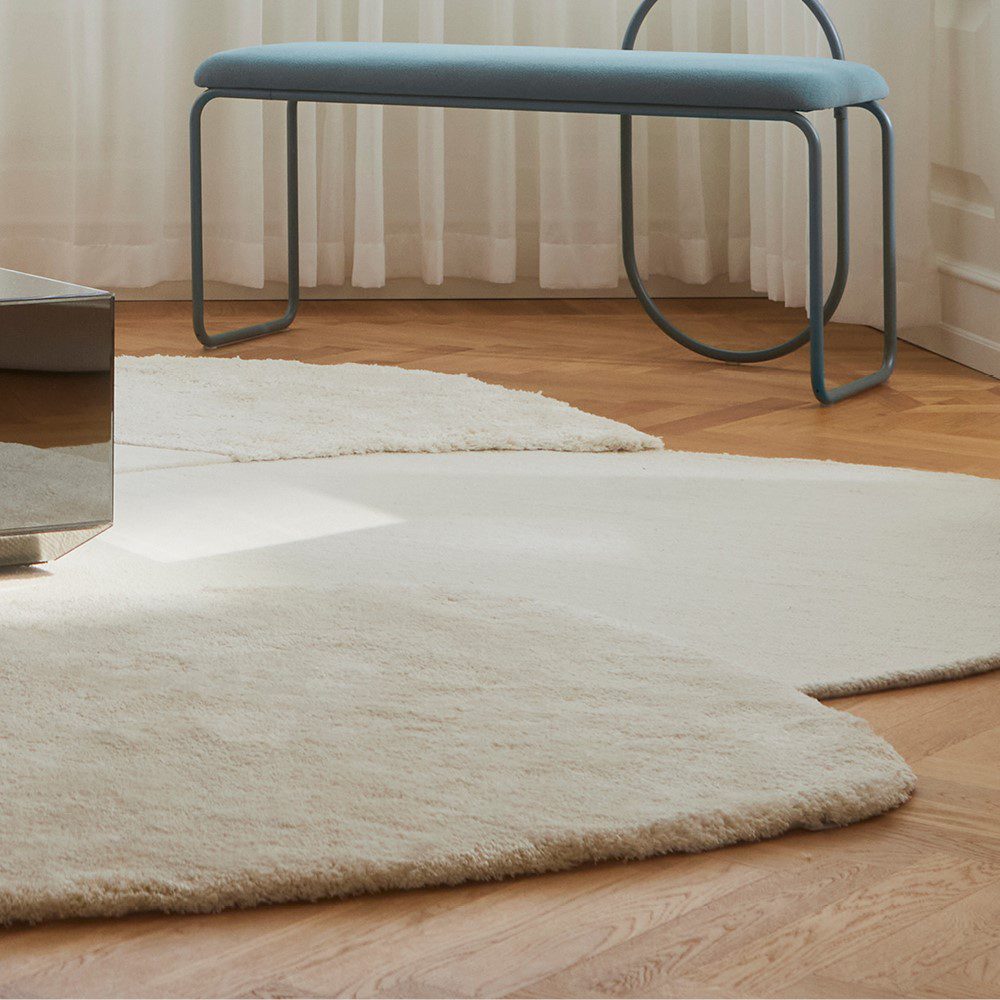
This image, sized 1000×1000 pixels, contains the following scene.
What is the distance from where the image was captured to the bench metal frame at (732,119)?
213 cm

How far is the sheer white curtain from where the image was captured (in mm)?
2963

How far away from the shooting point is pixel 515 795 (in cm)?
92

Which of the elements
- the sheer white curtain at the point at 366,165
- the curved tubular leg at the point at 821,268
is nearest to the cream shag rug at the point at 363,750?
the curved tubular leg at the point at 821,268

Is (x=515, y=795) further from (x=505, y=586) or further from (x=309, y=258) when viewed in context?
(x=309, y=258)

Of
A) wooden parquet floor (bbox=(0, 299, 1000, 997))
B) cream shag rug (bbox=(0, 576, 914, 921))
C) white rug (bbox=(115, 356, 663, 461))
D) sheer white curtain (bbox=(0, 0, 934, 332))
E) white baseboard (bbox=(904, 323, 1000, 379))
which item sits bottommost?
wooden parquet floor (bbox=(0, 299, 1000, 997))

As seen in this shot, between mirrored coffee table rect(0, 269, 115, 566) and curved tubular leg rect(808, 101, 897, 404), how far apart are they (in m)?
1.08

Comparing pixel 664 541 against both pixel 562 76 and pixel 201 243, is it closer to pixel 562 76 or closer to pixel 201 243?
pixel 562 76

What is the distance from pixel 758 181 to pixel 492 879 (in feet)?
7.67

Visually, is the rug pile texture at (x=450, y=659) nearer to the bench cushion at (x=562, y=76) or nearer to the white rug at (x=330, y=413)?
the white rug at (x=330, y=413)

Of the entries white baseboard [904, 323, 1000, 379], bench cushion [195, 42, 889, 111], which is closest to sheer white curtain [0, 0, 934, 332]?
white baseboard [904, 323, 1000, 379]

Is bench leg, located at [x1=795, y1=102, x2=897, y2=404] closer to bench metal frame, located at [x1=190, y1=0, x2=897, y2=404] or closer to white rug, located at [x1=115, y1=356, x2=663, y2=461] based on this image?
bench metal frame, located at [x1=190, y1=0, x2=897, y2=404]

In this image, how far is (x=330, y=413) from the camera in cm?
204

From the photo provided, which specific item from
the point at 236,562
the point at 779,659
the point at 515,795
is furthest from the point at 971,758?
the point at 236,562

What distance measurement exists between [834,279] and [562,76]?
0.67 metres
